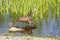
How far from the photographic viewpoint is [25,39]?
6.52 feet

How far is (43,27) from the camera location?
80.5 inches

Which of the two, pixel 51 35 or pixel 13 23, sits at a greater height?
pixel 13 23

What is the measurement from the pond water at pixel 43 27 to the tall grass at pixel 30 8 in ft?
0.17

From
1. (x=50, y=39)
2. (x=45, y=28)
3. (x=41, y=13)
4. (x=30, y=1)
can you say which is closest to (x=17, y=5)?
(x=30, y=1)

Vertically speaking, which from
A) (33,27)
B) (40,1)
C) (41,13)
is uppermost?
(40,1)

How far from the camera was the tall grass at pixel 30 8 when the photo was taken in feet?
6.71

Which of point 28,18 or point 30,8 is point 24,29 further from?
point 30,8

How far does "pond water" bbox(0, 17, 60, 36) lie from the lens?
2.02 metres

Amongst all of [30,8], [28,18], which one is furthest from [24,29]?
[30,8]

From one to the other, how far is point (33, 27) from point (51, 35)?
0.22 metres

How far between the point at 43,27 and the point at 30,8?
269 millimetres

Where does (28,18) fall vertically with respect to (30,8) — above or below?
below

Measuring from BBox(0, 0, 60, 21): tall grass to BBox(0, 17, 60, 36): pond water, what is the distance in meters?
0.05

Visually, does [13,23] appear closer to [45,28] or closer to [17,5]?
[17,5]
